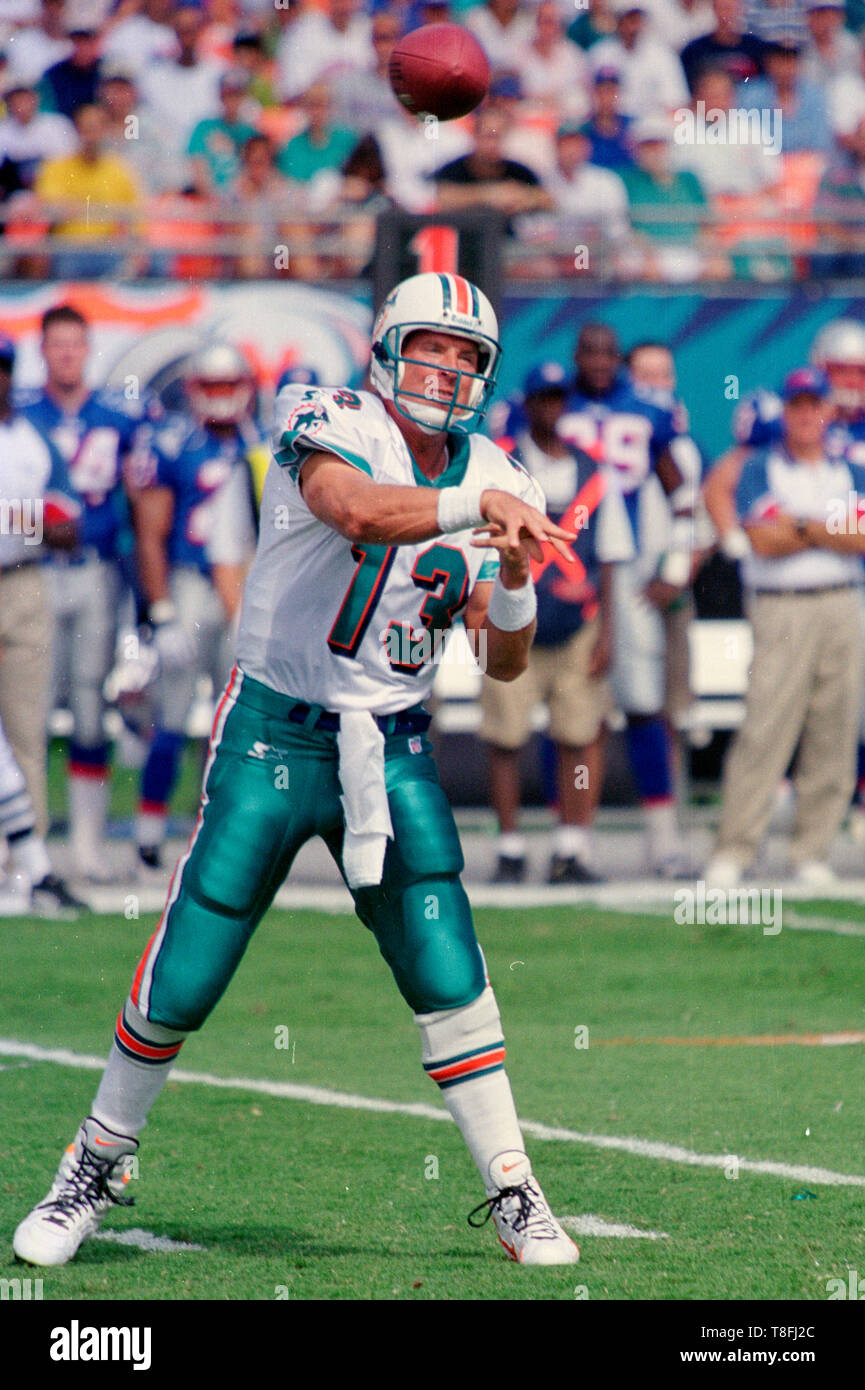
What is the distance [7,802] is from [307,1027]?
1912 mm

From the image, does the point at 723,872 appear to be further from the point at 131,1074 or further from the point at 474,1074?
the point at 131,1074

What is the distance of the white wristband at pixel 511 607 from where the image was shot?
374 centimetres

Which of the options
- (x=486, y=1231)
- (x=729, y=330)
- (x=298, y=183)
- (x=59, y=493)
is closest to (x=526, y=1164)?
(x=486, y=1231)

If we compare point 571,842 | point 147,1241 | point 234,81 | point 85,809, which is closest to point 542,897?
point 571,842

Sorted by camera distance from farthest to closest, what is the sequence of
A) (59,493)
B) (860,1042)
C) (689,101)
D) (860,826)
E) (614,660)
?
(689,101) < (860,826) < (614,660) < (59,493) < (860,1042)

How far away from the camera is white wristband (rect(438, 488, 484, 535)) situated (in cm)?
334

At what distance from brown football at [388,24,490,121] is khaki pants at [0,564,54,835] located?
3062mm

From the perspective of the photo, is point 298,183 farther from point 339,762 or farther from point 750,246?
point 339,762

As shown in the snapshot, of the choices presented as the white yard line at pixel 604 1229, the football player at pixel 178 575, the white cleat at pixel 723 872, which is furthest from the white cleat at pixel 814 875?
the white yard line at pixel 604 1229

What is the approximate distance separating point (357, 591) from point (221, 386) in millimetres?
5295

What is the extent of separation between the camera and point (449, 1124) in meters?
4.95

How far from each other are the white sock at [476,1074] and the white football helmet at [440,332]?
1.09m

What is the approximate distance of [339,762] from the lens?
3807mm

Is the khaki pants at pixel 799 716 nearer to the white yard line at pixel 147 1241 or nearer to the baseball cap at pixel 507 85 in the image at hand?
the baseball cap at pixel 507 85
